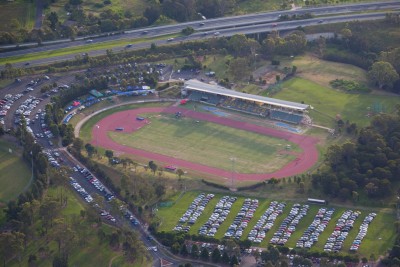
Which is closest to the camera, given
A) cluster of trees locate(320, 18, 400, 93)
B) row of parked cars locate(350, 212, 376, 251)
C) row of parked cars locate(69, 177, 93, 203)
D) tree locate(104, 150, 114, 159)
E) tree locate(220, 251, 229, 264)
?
tree locate(220, 251, 229, 264)

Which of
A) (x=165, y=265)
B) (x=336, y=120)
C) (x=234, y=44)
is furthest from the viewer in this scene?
(x=234, y=44)

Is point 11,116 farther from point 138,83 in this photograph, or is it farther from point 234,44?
point 234,44

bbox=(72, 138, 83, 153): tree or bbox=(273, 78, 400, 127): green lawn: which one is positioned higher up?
bbox=(72, 138, 83, 153): tree

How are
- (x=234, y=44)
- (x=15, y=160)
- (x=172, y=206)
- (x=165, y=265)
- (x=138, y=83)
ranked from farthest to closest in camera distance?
(x=234, y=44) → (x=138, y=83) → (x=15, y=160) → (x=172, y=206) → (x=165, y=265)

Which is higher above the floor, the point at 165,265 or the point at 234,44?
the point at 234,44

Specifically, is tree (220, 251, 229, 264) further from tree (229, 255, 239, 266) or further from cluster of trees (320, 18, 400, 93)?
cluster of trees (320, 18, 400, 93)

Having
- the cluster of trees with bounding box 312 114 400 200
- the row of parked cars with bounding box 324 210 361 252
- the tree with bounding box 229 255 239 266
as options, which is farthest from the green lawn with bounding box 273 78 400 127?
the tree with bounding box 229 255 239 266

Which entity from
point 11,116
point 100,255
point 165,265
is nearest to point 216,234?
point 165,265
